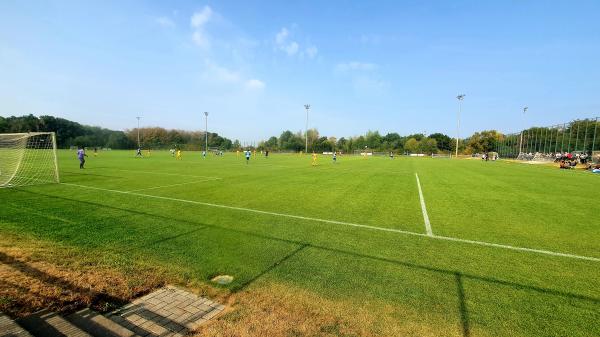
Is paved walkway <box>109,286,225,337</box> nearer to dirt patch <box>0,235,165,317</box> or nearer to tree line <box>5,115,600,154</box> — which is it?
dirt patch <box>0,235,165,317</box>

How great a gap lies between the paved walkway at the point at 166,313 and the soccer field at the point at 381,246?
21.7 inches

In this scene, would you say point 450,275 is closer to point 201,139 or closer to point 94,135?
point 94,135

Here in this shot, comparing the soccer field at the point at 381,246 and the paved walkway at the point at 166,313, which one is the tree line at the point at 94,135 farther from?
the paved walkway at the point at 166,313

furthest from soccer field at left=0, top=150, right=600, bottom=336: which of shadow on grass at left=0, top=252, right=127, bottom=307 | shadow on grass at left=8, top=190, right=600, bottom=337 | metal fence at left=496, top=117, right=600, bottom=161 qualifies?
metal fence at left=496, top=117, right=600, bottom=161

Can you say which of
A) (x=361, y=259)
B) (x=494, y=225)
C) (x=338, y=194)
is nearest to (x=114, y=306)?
(x=361, y=259)

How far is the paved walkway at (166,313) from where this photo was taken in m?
3.31

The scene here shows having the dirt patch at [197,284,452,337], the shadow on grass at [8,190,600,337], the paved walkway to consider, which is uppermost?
the shadow on grass at [8,190,600,337]

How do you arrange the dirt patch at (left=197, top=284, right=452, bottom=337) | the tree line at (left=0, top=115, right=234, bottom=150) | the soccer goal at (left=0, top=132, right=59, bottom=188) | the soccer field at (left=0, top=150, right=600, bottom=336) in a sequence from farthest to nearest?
the tree line at (left=0, top=115, right=234, bottom=150) → the soccer goal at (left=0, top=132, right=59, bottom=188) → the soccer field at (left=0, top=150, right=600, bottom=336) → the dirt patch at (left=197, top=284, right=452, bottom=337)

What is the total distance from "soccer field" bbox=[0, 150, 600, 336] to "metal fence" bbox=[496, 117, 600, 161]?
121 feet

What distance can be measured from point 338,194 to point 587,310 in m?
8.77

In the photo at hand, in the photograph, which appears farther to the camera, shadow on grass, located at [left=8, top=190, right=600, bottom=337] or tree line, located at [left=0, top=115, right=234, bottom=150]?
tree line, located at [left=0, top=115, right=234, bottom=150]

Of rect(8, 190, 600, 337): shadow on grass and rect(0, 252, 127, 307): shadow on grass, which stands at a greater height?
rect(8, 190, 600, 337): shadow on grass

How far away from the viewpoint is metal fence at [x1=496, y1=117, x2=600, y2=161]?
1444 inches

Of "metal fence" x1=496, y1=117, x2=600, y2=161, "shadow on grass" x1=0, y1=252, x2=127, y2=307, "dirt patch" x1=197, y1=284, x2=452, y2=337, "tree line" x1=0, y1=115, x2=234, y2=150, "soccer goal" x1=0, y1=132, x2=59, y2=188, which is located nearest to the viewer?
"dirt patch" x1=197, y1=284, x2=452, y2=337
